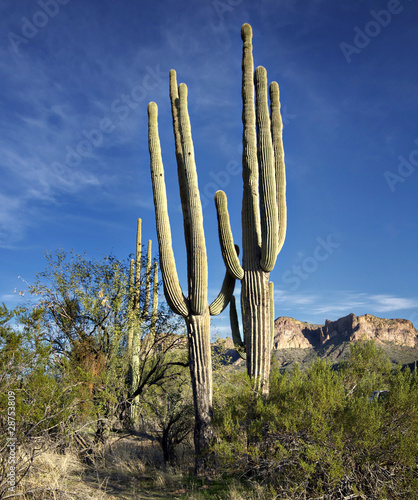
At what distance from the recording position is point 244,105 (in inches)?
345

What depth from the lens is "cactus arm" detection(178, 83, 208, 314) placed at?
789cm

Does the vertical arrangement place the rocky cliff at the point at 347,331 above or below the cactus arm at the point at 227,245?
below

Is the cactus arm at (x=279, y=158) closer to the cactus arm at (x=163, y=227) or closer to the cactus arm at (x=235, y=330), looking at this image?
the cactus arm at (x=235, y=330)

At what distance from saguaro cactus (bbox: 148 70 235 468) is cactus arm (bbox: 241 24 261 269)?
2.78 ft

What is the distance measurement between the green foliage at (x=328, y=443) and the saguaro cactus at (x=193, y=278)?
137 cm

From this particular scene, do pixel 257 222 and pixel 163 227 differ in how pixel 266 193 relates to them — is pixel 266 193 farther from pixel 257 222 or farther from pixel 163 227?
pixel 163 227

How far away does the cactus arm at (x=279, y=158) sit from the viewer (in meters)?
8.71

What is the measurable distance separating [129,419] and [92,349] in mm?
2717

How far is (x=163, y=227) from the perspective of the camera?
838cm

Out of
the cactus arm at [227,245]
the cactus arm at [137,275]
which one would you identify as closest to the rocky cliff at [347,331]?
the cactus arm at [137,275]

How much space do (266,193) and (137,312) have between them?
6170 millimetres

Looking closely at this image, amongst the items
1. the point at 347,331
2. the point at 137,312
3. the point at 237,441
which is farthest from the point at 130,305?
the point at 347,331

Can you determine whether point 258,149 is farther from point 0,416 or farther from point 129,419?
point 129,419

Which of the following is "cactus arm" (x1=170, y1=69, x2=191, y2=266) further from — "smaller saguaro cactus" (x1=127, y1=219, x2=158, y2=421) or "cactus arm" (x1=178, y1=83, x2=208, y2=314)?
"smaller saguaro cactus" (x1=127, y1=219, x2=158, y2=421)
